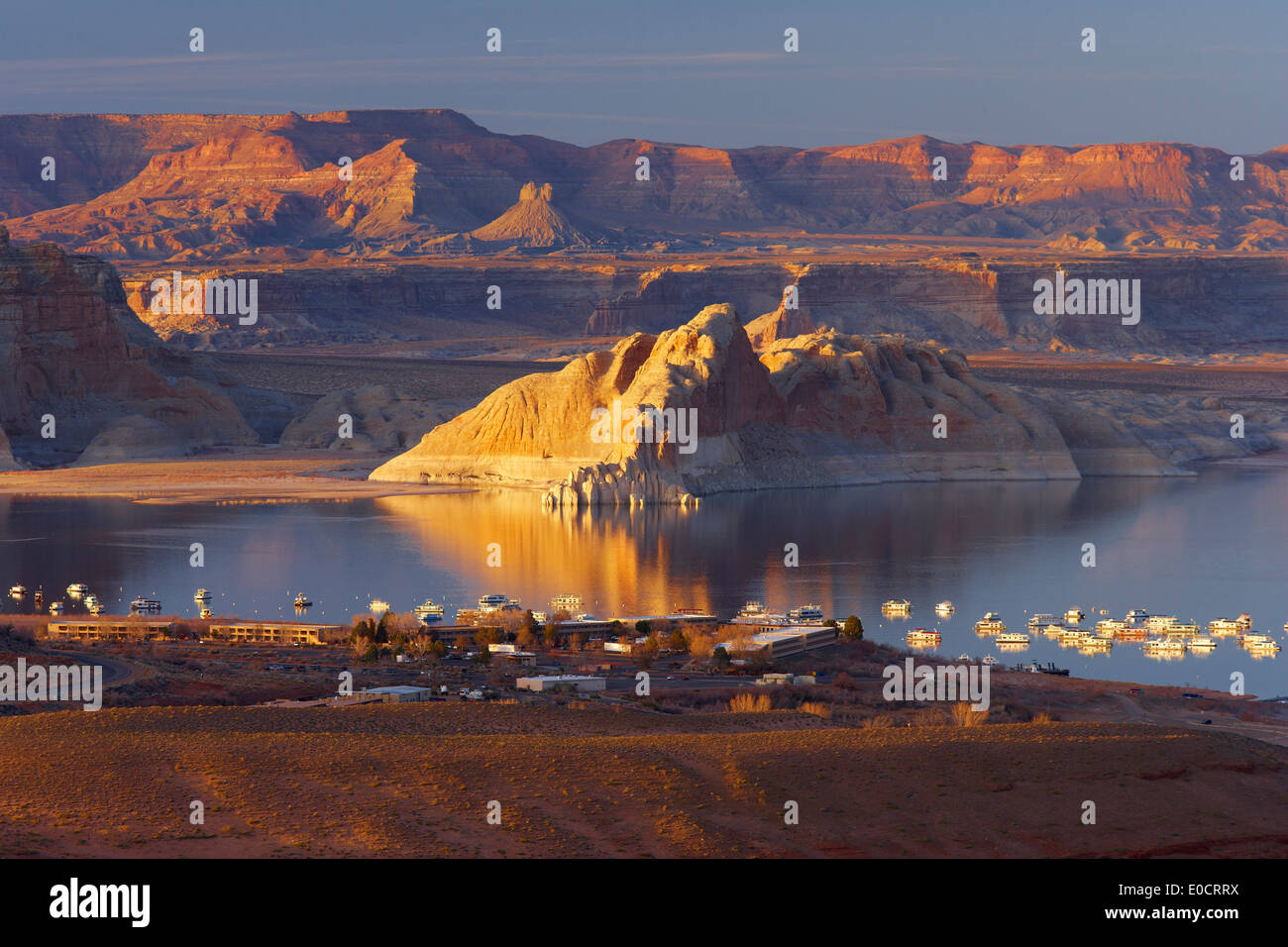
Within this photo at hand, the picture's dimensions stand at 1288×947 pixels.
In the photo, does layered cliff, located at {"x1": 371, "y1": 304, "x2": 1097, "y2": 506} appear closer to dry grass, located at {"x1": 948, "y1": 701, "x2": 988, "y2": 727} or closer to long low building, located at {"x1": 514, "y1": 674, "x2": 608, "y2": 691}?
long low building, located at {"x1": 514, "y1": 674, "x2": 608, "y2": 691}

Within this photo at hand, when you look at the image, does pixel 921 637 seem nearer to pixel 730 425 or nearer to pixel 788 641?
pixel 788 641

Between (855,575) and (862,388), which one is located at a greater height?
(862,388)

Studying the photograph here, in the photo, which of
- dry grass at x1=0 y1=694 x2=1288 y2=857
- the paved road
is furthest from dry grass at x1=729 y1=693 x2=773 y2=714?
the paved road

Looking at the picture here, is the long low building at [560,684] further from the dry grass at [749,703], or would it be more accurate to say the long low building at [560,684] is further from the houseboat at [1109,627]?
the houseboat at [1109,627]

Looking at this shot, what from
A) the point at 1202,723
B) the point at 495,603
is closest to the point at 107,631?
the point at 495,603

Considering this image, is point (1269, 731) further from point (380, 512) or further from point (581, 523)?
point (380, 512)
